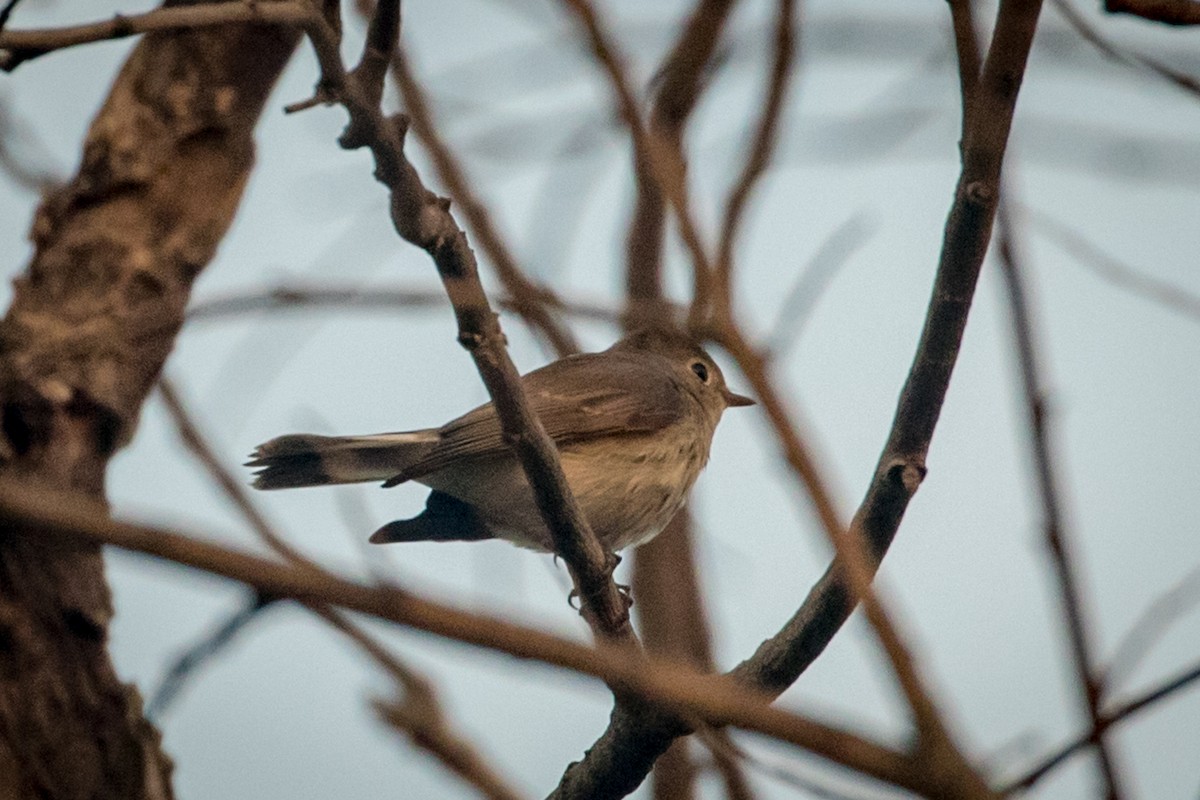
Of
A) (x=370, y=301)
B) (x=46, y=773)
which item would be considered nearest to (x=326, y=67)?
(x=370, y=301)

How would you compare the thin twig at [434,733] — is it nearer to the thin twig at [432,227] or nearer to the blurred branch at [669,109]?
the thin twig at [432,227]

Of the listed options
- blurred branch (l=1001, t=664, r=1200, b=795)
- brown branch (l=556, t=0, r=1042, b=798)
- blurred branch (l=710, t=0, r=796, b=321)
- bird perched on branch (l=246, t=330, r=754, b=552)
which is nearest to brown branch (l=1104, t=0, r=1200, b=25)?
brown branch (l=556, t=0, r=1042, b=798)

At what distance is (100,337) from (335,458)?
1074mm

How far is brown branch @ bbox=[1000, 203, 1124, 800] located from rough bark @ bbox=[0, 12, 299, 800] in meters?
2.48

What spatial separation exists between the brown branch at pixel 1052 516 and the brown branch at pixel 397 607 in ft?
1.12

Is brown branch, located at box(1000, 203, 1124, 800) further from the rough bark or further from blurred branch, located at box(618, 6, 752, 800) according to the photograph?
blurred branch, located at box(618, 6, 752, 800)

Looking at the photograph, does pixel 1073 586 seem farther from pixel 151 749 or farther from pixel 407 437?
pixel 407 437

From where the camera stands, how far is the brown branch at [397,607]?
1.18 metres

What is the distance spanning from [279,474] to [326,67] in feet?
8.38

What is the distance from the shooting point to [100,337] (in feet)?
13.4

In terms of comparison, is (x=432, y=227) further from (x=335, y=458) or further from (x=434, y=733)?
(x=335, y=458)

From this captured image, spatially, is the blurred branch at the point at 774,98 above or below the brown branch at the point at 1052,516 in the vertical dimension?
below

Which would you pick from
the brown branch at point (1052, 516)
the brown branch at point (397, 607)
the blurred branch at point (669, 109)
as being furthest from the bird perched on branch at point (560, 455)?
the brown branch at point (397, 607)

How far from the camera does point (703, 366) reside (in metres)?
6.93
